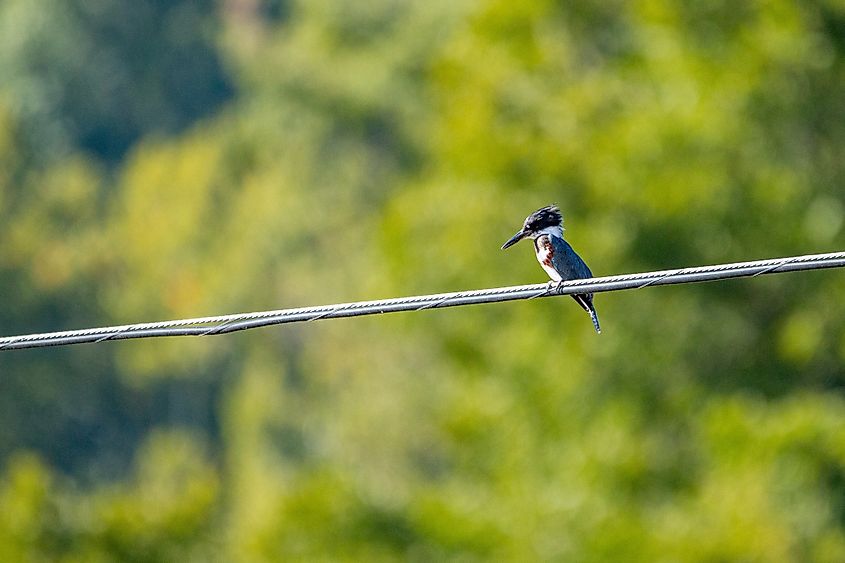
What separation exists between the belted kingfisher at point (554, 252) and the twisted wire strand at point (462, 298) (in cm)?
287

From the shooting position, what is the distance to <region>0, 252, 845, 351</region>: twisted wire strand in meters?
8.67

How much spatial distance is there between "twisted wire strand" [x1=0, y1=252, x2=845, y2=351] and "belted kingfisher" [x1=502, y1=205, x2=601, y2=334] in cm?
287

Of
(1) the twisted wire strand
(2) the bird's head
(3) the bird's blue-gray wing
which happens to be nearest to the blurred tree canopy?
(2) the bird's head

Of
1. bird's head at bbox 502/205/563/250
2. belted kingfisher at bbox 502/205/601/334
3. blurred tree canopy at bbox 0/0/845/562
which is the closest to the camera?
belted kingfisher at bbox 502/205/601/334

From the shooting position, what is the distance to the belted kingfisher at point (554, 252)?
12.4 metres

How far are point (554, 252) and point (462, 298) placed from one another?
345 centimetres

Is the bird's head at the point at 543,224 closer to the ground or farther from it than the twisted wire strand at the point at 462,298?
farther from it

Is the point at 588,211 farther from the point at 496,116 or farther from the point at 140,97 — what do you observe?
the point at 140,97

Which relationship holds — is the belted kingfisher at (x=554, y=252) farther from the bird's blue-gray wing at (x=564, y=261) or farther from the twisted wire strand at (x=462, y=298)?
the twisted wire strand at (x=462, y=298)

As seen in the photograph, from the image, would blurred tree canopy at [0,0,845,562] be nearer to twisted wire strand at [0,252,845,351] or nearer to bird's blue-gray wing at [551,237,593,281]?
bird's blue-gray wing at [551,237,593,281]

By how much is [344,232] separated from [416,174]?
5361 millimetres

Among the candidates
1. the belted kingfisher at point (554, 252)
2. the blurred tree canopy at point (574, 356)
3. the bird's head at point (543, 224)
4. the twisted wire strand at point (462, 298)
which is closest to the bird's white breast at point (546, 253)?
the belted kingfisher at point (554, 252)

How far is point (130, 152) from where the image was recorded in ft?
315

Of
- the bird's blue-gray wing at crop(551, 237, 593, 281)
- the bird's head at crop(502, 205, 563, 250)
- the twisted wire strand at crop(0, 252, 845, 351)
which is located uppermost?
the bird's head at crop(502, 205, 563, 250)
